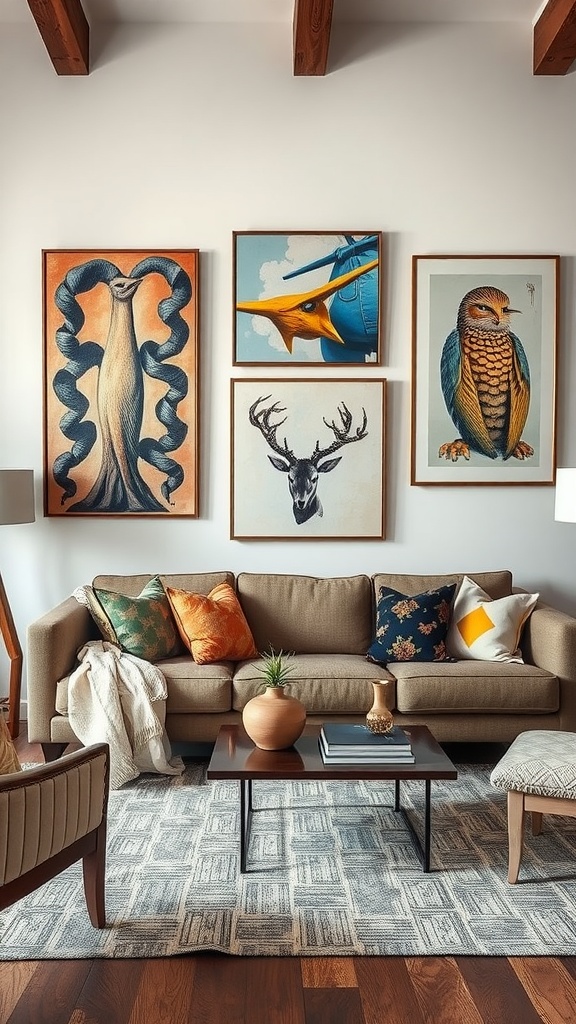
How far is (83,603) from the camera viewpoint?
13.6 feet

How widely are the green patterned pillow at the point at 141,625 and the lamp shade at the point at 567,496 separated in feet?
5.82

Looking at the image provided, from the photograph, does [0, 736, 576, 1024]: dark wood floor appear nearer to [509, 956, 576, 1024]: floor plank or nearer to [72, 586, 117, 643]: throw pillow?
[509, 956, 576, 1024]: floor plank

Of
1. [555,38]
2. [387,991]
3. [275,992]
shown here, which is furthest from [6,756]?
[555,38]

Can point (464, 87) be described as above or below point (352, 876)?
above

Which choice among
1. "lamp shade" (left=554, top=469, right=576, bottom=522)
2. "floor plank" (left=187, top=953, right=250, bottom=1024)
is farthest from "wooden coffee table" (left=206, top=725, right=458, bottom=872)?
"lamp shade" (left=554, top=469, right=576, bottom=522)

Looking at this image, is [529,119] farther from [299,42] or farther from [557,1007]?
[557,1007]

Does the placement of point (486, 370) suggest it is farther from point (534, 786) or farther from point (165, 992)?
point (165, 992)

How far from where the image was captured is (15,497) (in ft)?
13.5

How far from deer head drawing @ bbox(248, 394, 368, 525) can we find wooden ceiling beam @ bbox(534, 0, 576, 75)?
1.95 metres

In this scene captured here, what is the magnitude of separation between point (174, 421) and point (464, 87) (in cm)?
226

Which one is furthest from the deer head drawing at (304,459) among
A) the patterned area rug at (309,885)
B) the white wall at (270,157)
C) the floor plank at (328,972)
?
the floor plank at (328,972)

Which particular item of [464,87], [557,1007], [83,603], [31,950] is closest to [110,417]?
[83,603]

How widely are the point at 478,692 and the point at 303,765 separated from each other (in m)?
1.17

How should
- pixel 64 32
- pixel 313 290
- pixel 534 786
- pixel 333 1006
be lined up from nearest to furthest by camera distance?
pixel 333 1006, pixel 534 786, pixel 64 32, pixel 313 290
